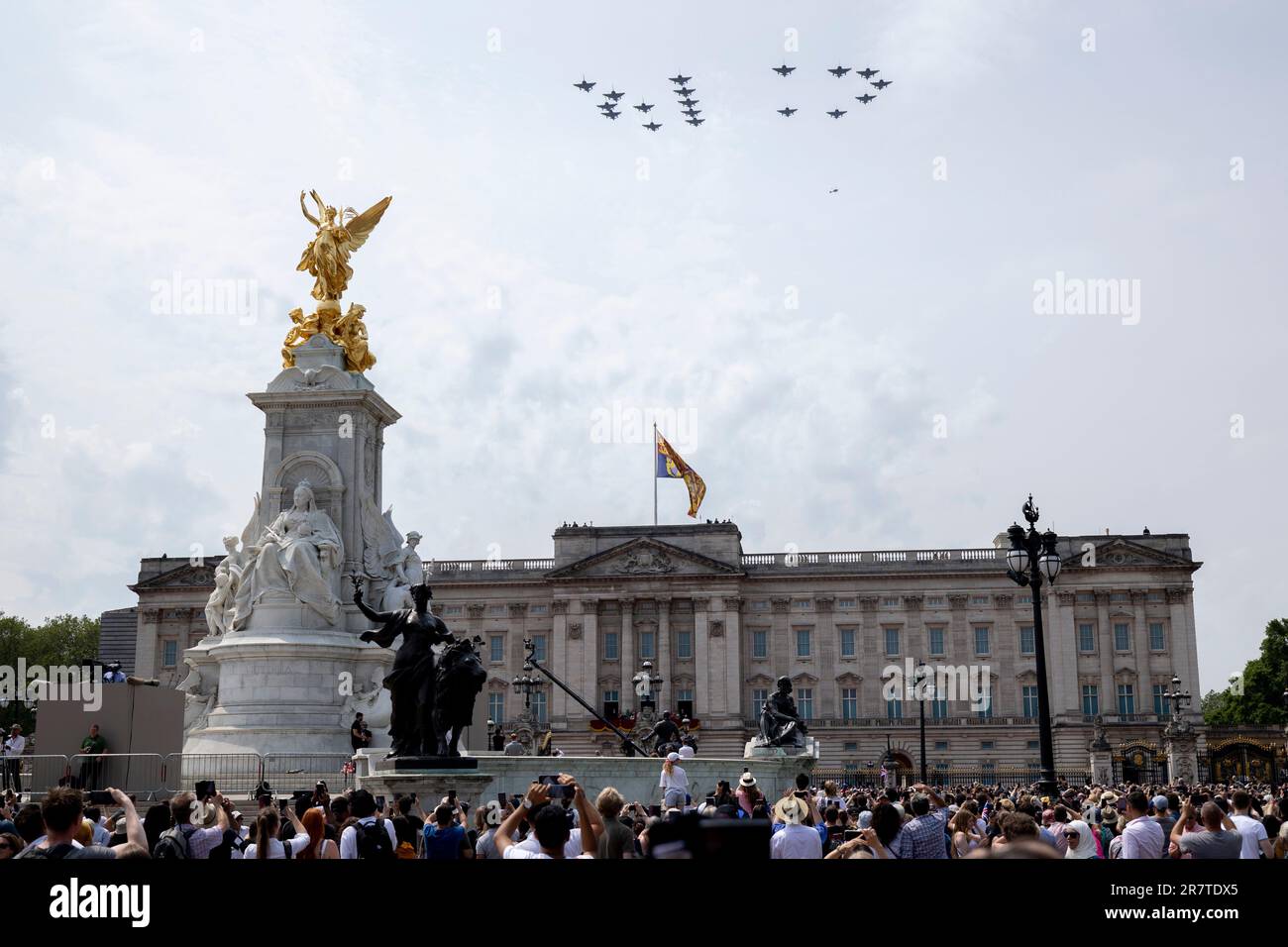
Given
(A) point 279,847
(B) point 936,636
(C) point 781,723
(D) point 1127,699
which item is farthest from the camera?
(B) point 936,636

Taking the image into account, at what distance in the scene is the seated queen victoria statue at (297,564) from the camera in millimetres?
27453

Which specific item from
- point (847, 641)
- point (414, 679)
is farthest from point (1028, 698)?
point (414, 679)

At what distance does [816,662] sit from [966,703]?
34.7 ft

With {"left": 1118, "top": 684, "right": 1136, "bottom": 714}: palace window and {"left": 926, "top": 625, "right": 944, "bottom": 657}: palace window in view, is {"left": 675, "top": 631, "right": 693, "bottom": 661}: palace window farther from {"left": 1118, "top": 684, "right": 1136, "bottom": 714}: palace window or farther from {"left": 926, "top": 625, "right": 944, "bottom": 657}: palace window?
{"left": 1118, "top": 684, "right": 1136, "bottom": 714}: palace window

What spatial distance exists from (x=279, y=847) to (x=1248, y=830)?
7634mm

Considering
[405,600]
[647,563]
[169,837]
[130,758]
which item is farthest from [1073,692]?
[169,837]

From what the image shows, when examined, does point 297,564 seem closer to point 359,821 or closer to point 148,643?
point 359,821

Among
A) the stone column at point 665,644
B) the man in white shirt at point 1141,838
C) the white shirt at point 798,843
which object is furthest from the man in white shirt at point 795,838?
the stone column at point 665,644

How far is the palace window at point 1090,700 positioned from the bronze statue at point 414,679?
79141 mm

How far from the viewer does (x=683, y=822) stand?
336 centimetres

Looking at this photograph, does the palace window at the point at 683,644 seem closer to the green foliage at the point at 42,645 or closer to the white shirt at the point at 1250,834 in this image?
the green foliage at the point at 42,645

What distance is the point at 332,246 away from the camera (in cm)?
3066

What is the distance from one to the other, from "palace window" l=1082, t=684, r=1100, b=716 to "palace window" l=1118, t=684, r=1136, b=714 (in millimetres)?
1413
